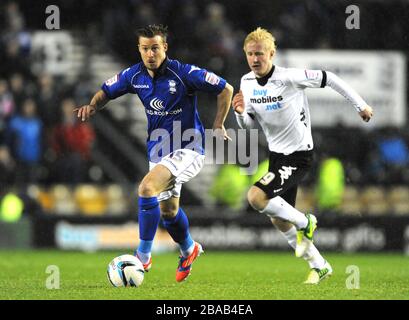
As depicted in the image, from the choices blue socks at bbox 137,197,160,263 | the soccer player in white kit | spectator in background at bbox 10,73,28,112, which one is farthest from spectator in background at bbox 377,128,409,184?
blue socks at bbox 137,197,160,263

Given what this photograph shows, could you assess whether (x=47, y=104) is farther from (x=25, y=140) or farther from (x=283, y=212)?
(x=283, y=212)

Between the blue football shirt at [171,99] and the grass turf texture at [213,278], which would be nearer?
the grass turf texture at [213,278]

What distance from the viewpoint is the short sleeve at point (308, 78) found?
9.72 metres

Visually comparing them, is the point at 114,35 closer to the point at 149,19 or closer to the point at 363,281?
the point at 149,19

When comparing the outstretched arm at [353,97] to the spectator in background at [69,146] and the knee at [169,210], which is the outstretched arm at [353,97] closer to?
the knee at [169,210]

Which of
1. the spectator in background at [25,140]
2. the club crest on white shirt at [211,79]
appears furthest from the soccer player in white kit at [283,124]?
the spectator in background at [25,140]

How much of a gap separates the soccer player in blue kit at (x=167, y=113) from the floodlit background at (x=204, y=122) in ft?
20.2

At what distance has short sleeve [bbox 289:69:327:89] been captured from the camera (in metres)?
9.72

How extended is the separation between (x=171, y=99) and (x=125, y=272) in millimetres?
1749

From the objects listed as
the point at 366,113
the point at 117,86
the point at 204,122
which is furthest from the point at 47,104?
the point at 366,113

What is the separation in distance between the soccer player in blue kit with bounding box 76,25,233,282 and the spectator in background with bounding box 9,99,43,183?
6.41 m

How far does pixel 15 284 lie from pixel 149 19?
30.4 feet

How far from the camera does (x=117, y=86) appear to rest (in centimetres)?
992

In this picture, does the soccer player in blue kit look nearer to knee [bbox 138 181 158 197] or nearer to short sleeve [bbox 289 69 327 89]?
knee [bbox 138 181 158 197]
